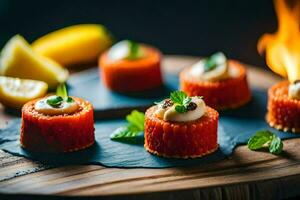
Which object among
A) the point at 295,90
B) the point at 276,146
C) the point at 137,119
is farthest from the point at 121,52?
the point at 276,146

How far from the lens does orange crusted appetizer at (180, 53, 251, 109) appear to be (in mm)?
4246

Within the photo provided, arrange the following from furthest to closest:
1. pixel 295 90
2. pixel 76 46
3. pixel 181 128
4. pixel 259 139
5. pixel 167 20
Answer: pixel 167 20 → pixel 76 46 → pixel 295 90 → pixel 259 139 → pixel 181 128

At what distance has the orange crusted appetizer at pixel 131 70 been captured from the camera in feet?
15.1

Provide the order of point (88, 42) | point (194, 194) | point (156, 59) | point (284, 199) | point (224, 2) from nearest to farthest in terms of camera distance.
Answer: point (194, 194)
point (284, 199)
point (156, 59)
point (88, 42)
point (224, 2)

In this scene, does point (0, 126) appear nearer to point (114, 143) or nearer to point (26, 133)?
point (26, 133)

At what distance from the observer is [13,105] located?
4.28m

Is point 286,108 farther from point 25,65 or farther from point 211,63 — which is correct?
point 25,65

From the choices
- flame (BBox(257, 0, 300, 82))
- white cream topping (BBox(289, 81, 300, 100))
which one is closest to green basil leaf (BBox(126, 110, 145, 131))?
white cream topping (BBox(289, 81, 300, 100))

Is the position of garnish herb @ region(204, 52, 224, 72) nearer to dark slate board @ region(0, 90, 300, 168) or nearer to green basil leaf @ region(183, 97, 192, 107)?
dark slate board @ region(0, 90, 300, 168)

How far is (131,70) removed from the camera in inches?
180

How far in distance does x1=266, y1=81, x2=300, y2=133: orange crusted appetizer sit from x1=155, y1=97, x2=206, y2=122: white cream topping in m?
0.57

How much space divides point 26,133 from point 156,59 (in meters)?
1.34

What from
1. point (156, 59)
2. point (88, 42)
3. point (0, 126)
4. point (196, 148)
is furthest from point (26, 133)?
point (88, 42)

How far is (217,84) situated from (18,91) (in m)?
1.27
